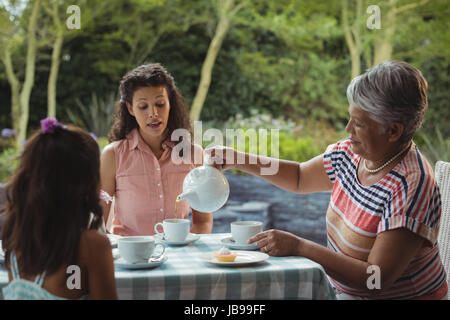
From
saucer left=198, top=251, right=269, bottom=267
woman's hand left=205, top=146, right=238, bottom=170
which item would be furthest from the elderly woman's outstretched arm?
saucer left=198, top=251, right=269, bottom=267

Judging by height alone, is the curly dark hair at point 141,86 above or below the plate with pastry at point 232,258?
above

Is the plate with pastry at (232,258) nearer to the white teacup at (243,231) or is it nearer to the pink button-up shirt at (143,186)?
the white teacup at (243,231)

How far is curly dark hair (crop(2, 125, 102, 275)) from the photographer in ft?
3.84

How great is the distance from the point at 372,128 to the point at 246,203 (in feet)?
11.1

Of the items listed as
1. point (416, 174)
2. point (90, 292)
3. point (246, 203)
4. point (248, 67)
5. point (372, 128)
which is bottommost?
point (246, 203)

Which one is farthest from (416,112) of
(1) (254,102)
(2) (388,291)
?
(1) (254,102)

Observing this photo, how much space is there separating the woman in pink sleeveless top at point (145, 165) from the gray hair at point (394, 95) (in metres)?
0.96

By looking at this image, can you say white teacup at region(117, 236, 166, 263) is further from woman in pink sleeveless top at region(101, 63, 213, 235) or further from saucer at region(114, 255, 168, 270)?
woman in pink sleeveless top at region(101, 63, 213, 235)

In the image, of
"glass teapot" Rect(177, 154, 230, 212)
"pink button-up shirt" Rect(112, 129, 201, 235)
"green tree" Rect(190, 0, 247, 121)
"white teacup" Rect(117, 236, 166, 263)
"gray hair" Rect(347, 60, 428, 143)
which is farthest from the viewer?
"green tree" Rect(190, 0, 247, 121)

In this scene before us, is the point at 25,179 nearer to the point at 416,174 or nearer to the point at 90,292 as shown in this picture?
the point at 90,292

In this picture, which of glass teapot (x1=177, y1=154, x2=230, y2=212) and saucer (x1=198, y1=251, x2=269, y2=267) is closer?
saucer (x1=198, y1=251, x2=269, y2=267)

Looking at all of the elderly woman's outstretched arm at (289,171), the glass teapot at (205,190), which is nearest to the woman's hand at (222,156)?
the elderly woman's outstretched arm at (289,171)

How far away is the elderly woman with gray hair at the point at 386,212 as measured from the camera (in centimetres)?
145
